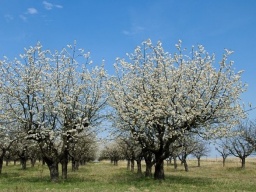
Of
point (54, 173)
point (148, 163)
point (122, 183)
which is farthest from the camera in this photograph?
point (148, 163)

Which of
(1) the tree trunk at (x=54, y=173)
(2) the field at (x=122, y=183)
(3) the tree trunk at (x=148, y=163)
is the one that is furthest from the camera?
(3) the tree trunk at (x=148, y=163)

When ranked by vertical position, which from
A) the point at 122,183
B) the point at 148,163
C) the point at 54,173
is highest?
the point at 148,163

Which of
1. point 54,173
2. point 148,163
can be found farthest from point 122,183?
point 148,163

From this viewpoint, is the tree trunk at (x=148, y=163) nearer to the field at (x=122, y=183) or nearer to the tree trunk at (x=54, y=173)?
the field at (x=122, y=183)

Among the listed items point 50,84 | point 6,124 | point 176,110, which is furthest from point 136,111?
point 6,124

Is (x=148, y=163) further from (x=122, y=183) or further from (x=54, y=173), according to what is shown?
(x=54, y=173)

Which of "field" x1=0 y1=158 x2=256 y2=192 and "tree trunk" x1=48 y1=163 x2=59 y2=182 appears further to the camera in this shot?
"tree trunk" x1=48 y1=163 x2=59 y2=182

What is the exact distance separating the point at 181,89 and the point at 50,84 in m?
12.8

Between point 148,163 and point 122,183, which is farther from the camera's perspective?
point 148,163

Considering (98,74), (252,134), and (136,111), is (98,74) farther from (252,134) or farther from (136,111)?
(252,134)

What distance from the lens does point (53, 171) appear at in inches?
1321

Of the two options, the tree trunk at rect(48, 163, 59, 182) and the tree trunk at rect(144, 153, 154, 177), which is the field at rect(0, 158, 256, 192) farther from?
the tree trunk at rect(144, 153, 154, 177)

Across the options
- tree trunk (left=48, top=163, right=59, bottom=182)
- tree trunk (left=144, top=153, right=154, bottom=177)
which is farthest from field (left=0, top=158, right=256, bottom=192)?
tree trunk (left=144, top=153, right=154, bottom=177)

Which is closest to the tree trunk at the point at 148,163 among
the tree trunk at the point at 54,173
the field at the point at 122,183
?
the field at the point at 122,183
